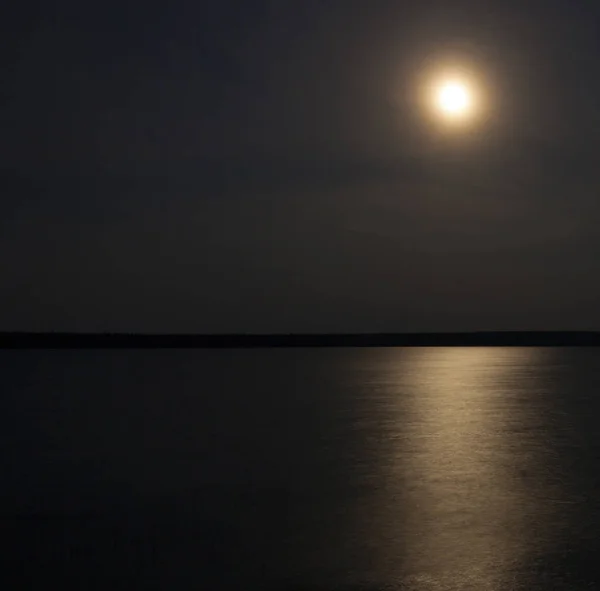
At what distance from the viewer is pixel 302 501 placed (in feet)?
65.7

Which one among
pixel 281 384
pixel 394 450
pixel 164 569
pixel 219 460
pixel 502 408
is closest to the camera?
pixel 164 569

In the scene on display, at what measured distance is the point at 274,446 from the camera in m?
30.1

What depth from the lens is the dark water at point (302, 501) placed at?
47.1ft

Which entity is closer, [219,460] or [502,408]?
[219,460]

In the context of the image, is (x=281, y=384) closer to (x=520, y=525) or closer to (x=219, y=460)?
(x=219, y=460)

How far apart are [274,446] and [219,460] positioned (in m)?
3.60

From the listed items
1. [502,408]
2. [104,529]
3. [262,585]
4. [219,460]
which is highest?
[502,408]

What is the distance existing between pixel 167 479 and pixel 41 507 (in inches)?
166

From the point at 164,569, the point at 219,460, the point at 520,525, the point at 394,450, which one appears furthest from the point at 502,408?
the point at 164,569

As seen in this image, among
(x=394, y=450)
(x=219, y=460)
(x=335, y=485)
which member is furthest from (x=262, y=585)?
(x=394, y=450)

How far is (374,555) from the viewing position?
15.2m

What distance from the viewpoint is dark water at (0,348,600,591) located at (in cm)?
1435

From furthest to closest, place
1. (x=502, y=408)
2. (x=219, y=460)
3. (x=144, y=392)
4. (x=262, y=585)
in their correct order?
(x=144, y=392), (x=502, y=408), (x=219, y=460), (x=262, y=585)

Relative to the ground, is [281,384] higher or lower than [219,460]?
higher
